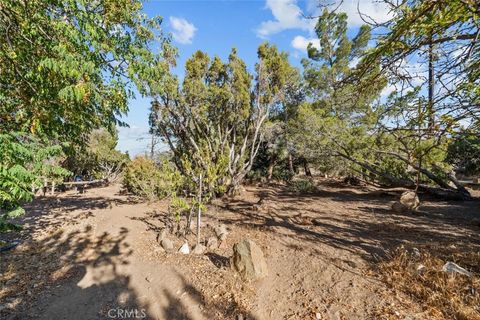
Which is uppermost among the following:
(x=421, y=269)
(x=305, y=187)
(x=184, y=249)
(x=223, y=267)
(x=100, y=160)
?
(x=100, y=160)

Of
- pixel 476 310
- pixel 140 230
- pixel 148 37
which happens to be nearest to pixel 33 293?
pixel 140 230

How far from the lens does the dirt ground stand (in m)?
3.68

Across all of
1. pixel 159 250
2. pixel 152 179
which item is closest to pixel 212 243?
pixel 159 250

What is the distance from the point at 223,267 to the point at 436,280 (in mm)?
3341

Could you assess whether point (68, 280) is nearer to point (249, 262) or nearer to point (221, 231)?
point (221, 231)

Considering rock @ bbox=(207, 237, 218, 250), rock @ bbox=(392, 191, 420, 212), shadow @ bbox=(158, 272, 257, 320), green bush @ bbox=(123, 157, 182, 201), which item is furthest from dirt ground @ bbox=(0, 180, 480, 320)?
green bush @ bbox=(123, 157, 182, 201)

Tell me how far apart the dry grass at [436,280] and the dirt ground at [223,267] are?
0.49 ft

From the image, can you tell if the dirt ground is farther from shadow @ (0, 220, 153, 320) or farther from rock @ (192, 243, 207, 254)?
rock @ (192, 243, 207, 254)

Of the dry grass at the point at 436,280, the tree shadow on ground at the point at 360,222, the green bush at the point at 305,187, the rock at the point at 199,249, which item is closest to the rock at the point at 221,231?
the rock at the point at 199,249

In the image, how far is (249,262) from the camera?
172 inches

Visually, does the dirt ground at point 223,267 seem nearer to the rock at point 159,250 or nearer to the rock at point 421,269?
the rock at point 159,250

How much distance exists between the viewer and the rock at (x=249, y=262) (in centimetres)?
434

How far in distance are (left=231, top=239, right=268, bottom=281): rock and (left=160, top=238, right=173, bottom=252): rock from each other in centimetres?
180

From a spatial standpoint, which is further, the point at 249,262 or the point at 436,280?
the point at 249,262
